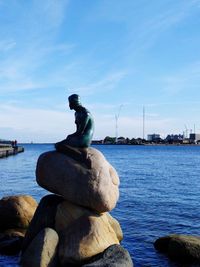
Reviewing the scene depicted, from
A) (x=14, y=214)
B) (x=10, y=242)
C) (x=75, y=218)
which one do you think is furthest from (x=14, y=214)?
(x=75, y=218)

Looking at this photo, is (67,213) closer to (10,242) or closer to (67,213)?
(67,213)

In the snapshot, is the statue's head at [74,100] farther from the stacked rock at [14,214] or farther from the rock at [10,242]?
the stacked rock at [14,214]

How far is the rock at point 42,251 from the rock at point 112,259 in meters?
0.90

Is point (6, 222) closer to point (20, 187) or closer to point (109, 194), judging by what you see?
point (109, 194)

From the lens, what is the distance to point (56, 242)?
13508mm

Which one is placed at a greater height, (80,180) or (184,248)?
(80,180)

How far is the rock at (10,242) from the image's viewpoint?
15.9m

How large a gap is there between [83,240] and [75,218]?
684 mm

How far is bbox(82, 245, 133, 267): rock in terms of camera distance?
12703 millimetres

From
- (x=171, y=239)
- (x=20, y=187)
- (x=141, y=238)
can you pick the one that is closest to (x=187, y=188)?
(x=20, y=187)

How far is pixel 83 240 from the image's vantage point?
13516 millimetres

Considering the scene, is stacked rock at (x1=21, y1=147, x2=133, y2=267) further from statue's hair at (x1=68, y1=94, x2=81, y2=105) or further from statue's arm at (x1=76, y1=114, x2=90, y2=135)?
statue's hair at (x1=68, y1=94, x2=81, y2=105)

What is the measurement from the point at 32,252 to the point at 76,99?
4490 millimetres

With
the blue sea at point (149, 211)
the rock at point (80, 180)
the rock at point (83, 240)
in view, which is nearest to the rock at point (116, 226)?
the blue sea at point (149, 211)
